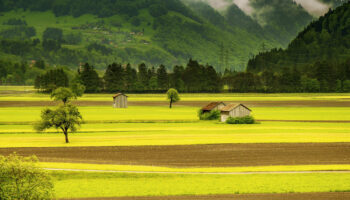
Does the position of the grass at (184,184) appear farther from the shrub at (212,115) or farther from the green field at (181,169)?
the shrub at (212,115)

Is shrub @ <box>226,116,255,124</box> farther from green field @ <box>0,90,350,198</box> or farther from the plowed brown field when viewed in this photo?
the plowed brown field

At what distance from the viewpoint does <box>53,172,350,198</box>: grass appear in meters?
34.7

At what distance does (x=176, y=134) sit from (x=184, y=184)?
34236mm

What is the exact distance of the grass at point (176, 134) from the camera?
203ft

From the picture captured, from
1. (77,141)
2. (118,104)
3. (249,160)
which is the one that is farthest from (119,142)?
(118,104)

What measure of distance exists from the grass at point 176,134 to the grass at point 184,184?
1999cm

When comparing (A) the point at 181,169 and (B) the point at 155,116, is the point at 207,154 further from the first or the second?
(B) the point at 155,116

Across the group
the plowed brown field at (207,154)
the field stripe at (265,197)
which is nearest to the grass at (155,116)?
the plowed brown field at (207,154)

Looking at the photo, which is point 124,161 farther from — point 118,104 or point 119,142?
point 118,104

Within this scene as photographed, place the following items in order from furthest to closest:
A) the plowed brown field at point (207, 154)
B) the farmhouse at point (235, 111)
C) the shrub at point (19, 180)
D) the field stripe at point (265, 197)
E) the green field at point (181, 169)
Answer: the farmhouse at point (235, 111) < the plowed brown field at point (207, 154) < the green field at point (181, 169) < the field stripe at point (265, 197) < the shrub at point (19, 180)

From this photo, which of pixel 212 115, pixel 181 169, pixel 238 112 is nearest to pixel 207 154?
pixel 181 169

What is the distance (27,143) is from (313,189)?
43533 millimetres

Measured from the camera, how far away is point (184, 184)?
37.2 meters

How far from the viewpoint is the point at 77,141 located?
208ft
